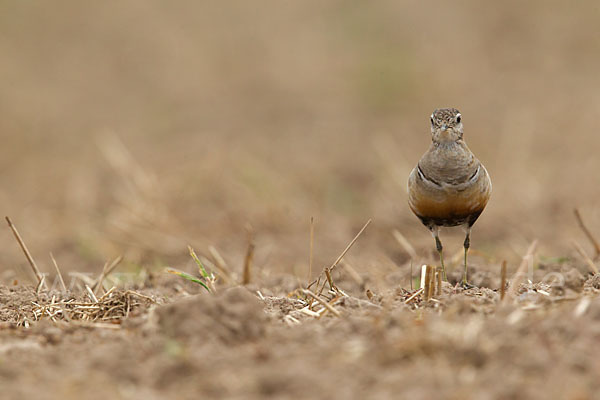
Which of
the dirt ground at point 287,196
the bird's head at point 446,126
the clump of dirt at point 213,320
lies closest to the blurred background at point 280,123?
the dirt ground at point 287,196

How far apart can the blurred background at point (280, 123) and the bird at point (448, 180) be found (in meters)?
1.02

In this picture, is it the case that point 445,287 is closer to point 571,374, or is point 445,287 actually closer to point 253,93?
point 571,374

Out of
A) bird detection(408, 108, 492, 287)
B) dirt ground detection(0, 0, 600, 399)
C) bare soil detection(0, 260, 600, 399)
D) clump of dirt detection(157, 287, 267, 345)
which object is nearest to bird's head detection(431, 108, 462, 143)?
bird detection(408, 108, 492, 287)

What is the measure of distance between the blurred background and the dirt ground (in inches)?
1.9

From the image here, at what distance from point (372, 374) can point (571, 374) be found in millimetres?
699

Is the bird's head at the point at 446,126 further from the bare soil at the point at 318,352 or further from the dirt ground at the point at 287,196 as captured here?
the bare soil at the point at 318,352

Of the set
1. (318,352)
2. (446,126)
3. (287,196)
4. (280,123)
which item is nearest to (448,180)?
(446,126)

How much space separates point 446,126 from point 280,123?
9022mm

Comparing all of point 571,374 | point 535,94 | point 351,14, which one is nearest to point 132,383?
point 571,374

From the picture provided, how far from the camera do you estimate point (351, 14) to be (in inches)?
663

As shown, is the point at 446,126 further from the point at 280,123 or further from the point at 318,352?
the point at 280,123

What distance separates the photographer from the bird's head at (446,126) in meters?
4.68

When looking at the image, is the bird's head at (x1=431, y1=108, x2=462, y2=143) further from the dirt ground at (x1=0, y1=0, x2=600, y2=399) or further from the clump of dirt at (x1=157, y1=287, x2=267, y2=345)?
the clump of dirt at (x1=157, y1=287, x2=267, y2=345)

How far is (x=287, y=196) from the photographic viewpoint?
945 centimetres
